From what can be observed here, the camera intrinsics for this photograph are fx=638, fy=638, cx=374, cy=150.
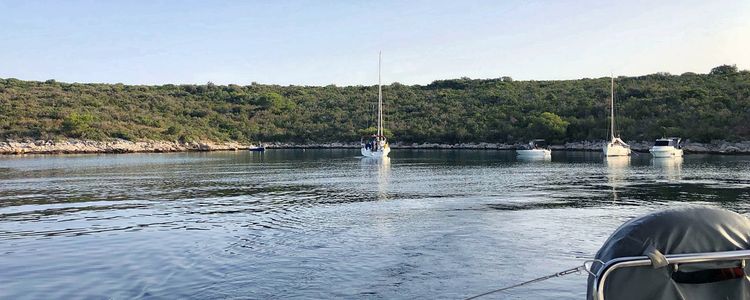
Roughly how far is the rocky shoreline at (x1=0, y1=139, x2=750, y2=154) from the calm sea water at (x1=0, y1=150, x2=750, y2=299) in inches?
1922

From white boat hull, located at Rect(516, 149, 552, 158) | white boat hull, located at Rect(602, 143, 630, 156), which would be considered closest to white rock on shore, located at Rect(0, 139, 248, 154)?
white boat hull, located at Rect(516, 149, 552, 158)

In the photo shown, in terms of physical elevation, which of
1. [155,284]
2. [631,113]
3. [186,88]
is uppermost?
[186,88]

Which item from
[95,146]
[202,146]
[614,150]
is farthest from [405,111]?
[614,150]

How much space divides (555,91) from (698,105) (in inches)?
1735

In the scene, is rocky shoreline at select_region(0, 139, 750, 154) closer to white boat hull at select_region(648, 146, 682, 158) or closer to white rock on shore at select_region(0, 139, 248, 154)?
white rock on shore at select_region(0, 139, 248, 154)

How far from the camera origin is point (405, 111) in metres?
140

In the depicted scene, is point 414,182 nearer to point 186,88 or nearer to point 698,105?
point 698,105

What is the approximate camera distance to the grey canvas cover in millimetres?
6043

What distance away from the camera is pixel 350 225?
21.0 metres

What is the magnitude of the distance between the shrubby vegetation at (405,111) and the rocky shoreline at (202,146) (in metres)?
1.93

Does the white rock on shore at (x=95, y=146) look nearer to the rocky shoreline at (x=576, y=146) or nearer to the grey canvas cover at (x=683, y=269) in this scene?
the rocky shoreline at (x=576, y=146)

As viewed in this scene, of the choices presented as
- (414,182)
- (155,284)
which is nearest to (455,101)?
(414,182)

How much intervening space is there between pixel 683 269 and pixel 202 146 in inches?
4392

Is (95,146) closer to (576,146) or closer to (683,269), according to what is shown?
(576,146)
